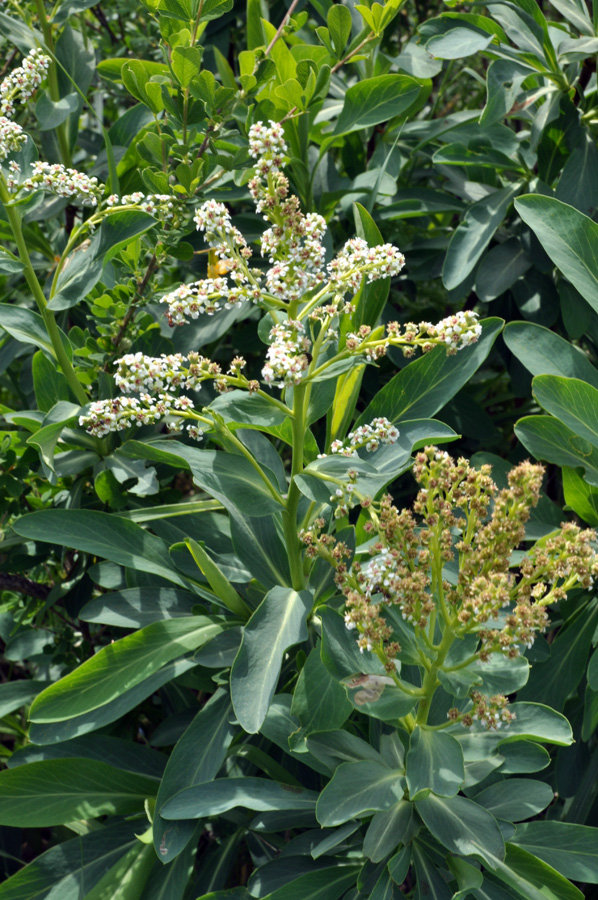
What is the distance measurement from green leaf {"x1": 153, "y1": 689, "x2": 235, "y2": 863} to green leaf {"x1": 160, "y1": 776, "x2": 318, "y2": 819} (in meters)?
0.03

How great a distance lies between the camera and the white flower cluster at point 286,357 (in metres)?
1.04

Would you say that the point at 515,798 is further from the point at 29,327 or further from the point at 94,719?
the point at 29,327

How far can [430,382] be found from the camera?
1.44m

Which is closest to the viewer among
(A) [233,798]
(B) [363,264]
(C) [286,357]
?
(C) [286,357]

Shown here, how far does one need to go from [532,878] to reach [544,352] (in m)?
0.85

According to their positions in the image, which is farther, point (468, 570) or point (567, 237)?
point (567, 237)

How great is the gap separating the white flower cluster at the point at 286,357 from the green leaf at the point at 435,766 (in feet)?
1.78

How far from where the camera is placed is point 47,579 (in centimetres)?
188

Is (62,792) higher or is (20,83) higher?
(20,83)

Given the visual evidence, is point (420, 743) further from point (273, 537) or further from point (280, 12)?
point (280, 12)

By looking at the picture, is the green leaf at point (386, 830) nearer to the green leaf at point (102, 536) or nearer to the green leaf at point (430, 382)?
the green leaf at point (102, 536)

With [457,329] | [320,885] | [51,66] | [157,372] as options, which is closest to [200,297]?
[157,372]

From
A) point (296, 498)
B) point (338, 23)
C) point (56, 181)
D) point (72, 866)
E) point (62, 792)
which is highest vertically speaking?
point (338, 23)

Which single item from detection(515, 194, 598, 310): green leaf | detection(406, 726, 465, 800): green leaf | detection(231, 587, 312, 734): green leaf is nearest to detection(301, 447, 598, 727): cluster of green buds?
detection(406, 726, 465, 800): green leaf
